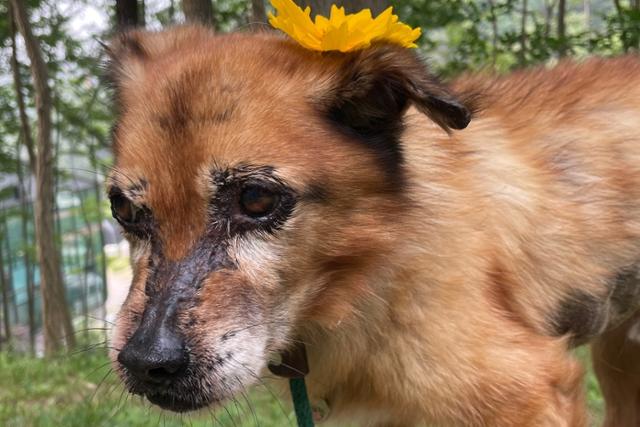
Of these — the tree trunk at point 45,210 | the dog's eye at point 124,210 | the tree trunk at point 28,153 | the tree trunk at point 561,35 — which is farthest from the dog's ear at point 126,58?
the tree trunk at point 28,153

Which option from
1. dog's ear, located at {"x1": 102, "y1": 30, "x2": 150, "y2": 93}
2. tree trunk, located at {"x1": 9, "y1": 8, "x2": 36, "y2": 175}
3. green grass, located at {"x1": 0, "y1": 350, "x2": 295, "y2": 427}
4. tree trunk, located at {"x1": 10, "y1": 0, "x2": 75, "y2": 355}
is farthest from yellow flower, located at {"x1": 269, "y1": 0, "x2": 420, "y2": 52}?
tree trunk, located at {"x1": 9, "y1": 8, "x2": 36, "y2": 175}

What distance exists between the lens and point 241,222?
2053 millimetres

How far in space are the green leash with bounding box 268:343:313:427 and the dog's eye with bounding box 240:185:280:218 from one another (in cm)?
58

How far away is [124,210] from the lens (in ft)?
7.22

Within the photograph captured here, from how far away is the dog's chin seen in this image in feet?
6.54

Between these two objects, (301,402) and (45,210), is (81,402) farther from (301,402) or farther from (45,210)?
(45,210)

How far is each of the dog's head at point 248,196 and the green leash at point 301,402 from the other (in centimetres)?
24

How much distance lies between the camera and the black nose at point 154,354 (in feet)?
6.16

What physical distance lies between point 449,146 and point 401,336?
0.70m

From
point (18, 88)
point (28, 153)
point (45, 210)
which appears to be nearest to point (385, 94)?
point (45, 210)

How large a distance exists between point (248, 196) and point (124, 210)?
0.40 metres

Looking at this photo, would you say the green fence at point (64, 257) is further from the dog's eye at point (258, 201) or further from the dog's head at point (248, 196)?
the dog's eye at point (258, 201)

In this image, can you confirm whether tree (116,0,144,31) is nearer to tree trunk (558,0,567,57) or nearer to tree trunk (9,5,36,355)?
tree trunk (558,0,567,57)

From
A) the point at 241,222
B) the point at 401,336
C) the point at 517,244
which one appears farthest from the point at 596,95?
the point at 241,222
